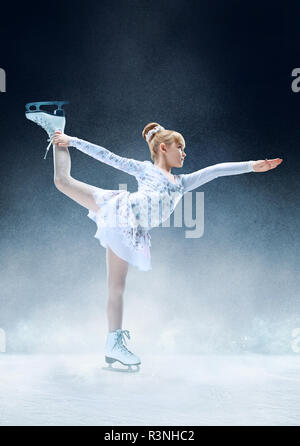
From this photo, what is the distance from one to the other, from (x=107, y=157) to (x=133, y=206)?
223 millimetres

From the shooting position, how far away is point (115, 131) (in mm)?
→ 3066

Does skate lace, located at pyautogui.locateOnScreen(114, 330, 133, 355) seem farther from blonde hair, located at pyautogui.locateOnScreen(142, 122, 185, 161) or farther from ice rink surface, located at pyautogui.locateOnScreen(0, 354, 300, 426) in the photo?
blonde hair, located at pyautogui.locateOnScreen(142, 122, 185, 161)

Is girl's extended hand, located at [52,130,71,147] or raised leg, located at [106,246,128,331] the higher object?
girl's extended hand, located at [52,130,71,147]

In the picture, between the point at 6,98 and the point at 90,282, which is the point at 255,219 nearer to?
the point at 90,282

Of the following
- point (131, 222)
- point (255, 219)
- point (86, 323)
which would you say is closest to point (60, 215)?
point (86, 323)

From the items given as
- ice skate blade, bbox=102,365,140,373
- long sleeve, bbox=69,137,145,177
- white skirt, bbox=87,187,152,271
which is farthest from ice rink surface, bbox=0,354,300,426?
long sleeve, bbox=69,137,145,177

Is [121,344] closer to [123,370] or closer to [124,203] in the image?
[123,370]

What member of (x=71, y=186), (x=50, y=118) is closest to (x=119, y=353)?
(x=71, y=186)

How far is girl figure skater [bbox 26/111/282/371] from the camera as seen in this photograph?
7.71ft

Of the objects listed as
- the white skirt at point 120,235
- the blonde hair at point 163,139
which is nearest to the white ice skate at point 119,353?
the white skirt at point 120,235

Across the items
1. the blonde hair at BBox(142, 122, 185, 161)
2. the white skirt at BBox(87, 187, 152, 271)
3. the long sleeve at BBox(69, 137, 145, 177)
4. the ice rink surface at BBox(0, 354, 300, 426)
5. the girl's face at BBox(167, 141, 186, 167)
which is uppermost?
the blonde hair at BBox(142, 122, 185, 161)

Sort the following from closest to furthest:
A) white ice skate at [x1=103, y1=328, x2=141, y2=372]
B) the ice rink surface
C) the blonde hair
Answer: the ice rink surface < white ice skate at [x1=103, y1=328, x2=141, y2=372] < the blonde hair

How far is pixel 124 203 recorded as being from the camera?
236 centimetres

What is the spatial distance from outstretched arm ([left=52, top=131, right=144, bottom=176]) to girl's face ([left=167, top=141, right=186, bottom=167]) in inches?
5.0
